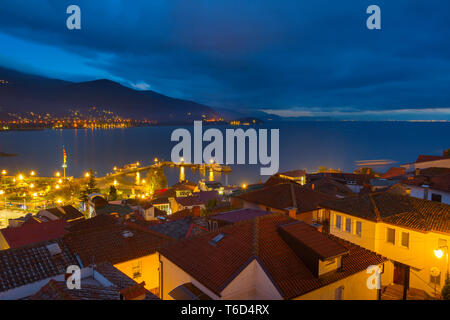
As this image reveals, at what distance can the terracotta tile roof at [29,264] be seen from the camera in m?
8.52

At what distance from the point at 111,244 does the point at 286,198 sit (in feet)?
31.3

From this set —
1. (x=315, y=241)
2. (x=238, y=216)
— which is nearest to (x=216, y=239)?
(x=315, y=241)

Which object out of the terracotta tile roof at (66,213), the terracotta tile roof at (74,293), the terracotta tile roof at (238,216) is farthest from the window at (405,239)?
the terracotta tile roof at (66,213)

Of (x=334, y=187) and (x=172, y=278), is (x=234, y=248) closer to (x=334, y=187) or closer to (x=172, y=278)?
(x=172, y=278)

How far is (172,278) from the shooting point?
8828 millimetres

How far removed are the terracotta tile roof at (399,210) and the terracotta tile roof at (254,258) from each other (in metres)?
3.18

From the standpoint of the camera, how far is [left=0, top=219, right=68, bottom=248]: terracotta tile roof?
1305 centimetres

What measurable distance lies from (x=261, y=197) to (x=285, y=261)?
9453 millimetres

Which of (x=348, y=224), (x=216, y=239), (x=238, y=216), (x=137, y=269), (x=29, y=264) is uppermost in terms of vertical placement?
(x=216, y=239)

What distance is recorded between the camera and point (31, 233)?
45.0 feet

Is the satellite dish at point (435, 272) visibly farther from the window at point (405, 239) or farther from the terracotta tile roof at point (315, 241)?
the terracotta tile roof at point (315, 241)

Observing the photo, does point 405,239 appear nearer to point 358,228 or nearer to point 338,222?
point 358,228

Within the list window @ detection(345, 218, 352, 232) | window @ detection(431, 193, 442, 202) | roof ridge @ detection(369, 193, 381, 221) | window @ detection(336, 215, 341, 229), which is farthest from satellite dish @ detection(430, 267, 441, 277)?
window @ detection(431, 193, 442, 202)
